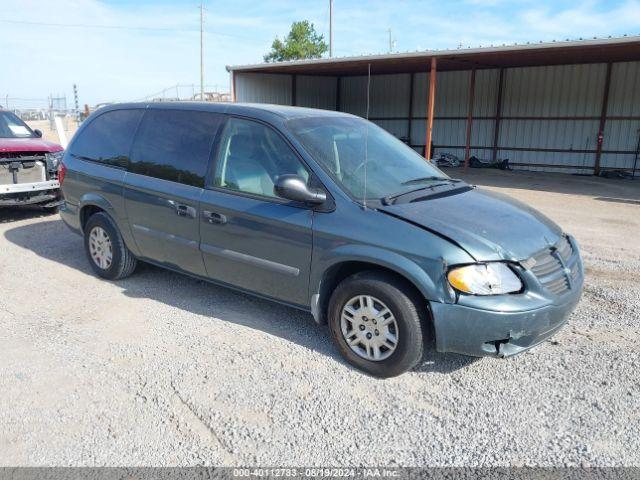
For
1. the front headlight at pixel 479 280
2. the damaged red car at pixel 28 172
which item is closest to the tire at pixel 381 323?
the front headlight at pixel 479 280

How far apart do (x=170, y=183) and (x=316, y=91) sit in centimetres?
2048

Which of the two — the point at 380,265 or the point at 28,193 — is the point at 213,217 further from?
the point at 28,193

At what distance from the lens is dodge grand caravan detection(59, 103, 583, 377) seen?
10.7 feet

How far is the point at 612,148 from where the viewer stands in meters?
18.3

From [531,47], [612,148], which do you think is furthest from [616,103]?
[531,47]

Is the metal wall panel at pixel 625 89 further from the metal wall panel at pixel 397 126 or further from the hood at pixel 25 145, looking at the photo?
the hood at pixel 25 145

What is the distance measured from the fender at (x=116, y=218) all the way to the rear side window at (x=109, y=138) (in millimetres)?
378

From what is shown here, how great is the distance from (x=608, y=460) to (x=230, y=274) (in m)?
2.86

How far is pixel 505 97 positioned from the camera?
66.6 ft

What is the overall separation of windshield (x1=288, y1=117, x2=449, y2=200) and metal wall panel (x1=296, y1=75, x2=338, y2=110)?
1891 cm

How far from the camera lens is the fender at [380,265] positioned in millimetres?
3242

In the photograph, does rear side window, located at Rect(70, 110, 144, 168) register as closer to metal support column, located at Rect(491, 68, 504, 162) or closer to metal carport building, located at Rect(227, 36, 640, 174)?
metal carport building, located at Rect(227, 36, 640, 174)

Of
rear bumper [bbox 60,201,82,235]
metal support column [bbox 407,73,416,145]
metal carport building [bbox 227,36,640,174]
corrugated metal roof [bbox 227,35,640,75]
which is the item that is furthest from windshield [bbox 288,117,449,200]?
metal support column [bbox 407,73,416,145]

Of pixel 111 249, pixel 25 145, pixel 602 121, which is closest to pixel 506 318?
pixel 111 249
